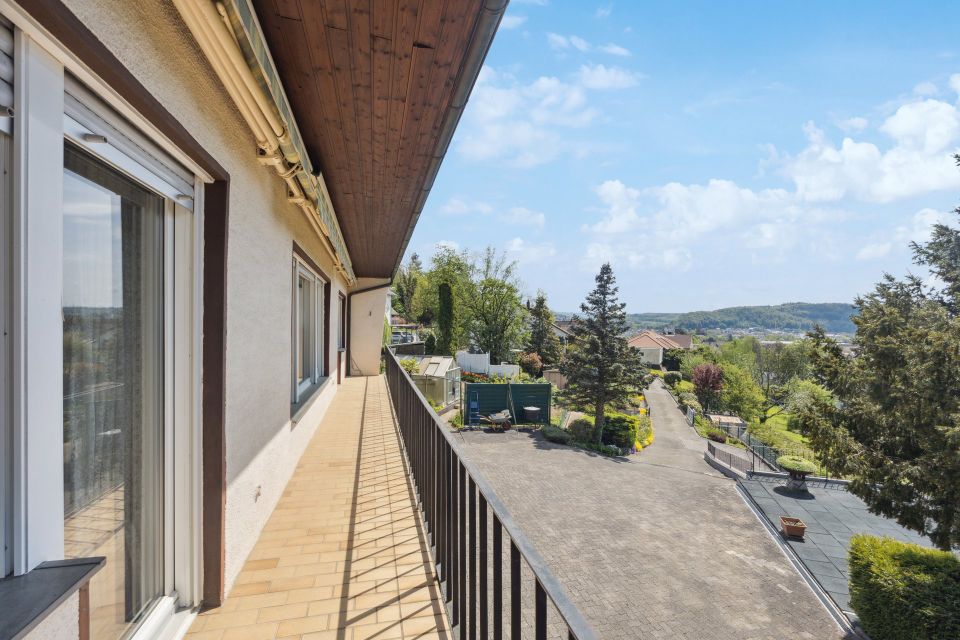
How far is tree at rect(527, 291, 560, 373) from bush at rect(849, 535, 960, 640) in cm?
2603

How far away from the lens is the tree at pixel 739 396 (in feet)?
85.4

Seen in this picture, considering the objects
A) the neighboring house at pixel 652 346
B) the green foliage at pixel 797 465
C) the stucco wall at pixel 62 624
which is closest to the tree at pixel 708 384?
the green foliage at pixel 797 465

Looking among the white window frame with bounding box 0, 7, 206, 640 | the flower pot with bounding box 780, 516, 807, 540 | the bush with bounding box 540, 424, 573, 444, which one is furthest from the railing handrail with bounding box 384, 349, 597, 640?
the bush with bounding box 540, 424, 573, 444

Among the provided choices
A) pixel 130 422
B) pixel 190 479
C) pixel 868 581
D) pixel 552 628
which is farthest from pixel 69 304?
pixel 868 581

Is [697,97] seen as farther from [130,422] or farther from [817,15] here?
[130,422]

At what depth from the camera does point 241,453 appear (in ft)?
7.50

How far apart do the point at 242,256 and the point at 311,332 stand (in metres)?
3.52

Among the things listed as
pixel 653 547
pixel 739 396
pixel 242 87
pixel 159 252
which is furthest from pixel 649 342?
pixel 159 252

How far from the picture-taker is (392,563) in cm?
236

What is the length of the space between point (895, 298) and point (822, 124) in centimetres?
1346

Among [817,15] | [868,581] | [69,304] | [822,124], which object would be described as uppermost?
[822,124]

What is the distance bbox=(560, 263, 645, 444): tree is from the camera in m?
17.7

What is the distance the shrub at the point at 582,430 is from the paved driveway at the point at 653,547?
5.91 ft

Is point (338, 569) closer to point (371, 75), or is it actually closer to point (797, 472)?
point (371, 75)
